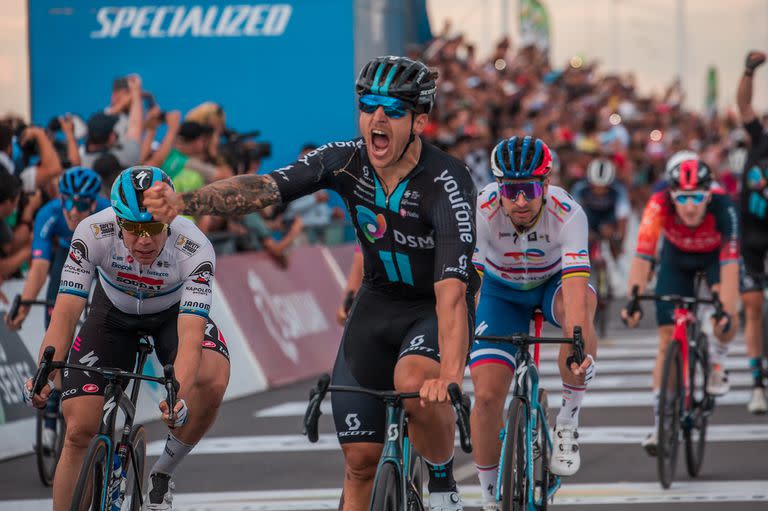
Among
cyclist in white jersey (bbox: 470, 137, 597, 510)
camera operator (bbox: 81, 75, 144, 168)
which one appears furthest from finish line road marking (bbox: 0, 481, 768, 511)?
camera operator (bbox: 81, 75, 144, 168)

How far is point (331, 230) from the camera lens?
60.3 feet

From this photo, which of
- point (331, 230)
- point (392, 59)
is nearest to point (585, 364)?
point (392, 59)

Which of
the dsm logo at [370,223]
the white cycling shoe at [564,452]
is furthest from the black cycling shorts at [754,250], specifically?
the dsm logo at [370,223]

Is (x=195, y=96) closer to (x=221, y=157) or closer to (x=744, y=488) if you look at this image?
(x=221, y=157)

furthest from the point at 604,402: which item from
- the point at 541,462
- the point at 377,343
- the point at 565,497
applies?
the point at 377,343

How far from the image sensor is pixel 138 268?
7082 mm

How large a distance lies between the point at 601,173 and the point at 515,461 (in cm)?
1387

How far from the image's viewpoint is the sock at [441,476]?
6.18 metres

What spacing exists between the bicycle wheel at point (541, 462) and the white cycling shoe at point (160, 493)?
1884 millimetres

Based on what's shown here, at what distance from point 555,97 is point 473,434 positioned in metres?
25.2

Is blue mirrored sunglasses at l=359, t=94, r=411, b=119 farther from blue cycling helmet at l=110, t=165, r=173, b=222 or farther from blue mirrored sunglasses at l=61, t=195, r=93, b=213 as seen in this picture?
blue mirrored sunglasses at l=61, t=195, r=93, b=213

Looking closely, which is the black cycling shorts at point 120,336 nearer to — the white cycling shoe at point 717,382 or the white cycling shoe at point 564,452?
A: the white cycling shoe at point 564,452

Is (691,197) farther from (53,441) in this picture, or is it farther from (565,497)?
(53,441)

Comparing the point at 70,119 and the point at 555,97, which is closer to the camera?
the point at 70,119
